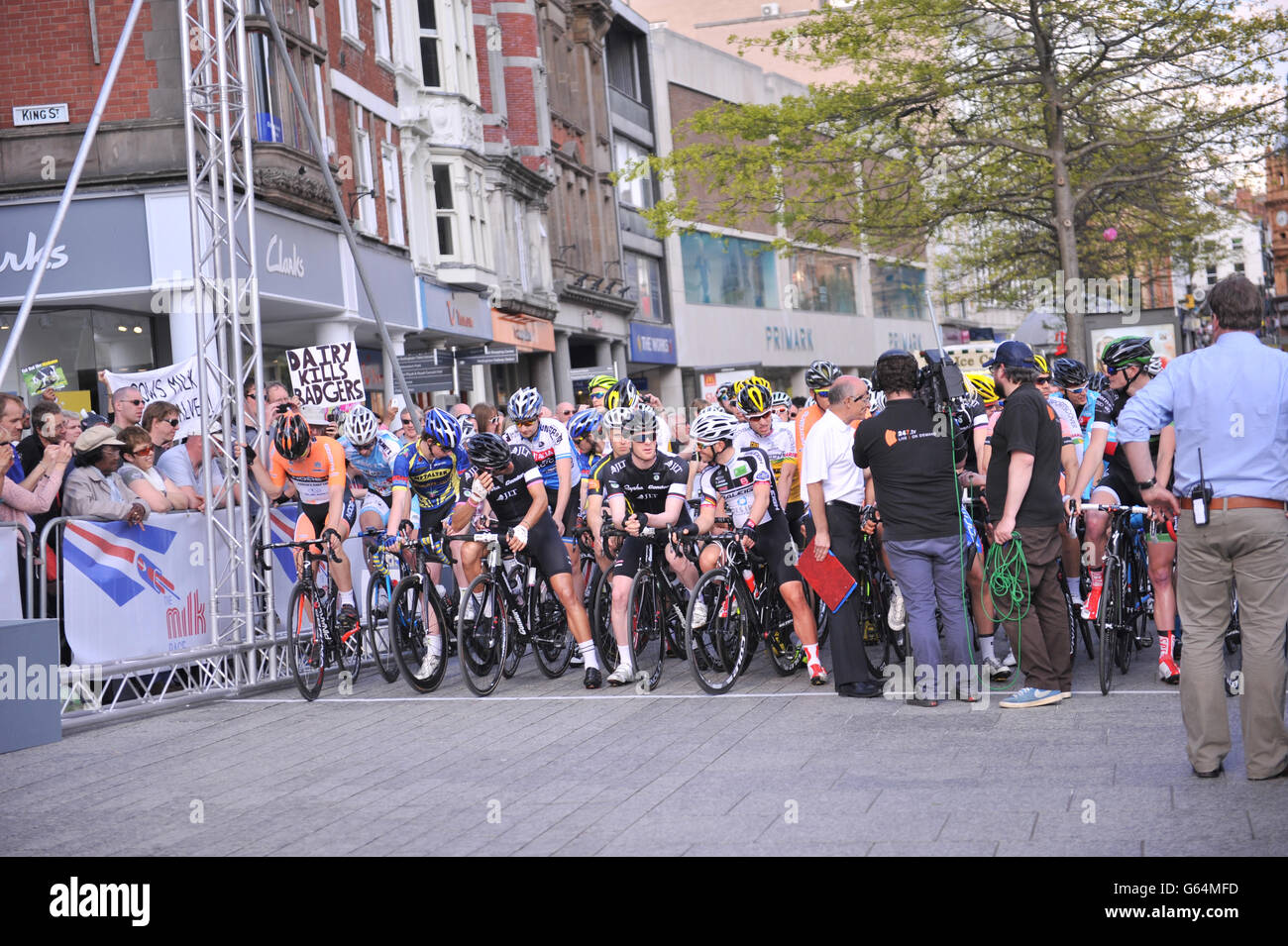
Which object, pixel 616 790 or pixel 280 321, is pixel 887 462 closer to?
pixel 616 790

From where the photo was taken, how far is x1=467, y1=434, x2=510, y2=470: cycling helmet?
11422mm

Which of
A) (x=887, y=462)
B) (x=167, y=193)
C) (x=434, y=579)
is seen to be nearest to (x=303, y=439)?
(x=434, y=579)

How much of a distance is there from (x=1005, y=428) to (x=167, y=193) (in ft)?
50.1

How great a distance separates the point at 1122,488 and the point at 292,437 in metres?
5.76

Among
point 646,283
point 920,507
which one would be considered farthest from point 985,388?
point 646,283

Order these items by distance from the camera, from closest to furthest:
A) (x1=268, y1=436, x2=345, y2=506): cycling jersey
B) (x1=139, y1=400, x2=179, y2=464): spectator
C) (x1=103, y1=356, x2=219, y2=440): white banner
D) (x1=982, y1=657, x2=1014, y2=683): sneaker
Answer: (x1=982, y1=657, x2=1014, y2=683): sneaker, (x1=268, y1=436, x2=345, y2=506): cycling jersey, (x1=139, y1=400, x2=179, y2=464): spectator, (x1=103, y1=356, x2=219, y2=440): white banner

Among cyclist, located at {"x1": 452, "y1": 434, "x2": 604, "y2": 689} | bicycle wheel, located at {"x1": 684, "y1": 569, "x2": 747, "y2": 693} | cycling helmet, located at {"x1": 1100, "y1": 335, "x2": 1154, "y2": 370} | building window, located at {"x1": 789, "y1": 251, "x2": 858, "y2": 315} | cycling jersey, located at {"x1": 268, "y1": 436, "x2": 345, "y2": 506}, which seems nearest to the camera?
bicycle wheel, located at {"x1": 684, "y1": 569, "x2": 747, "y2": 693}

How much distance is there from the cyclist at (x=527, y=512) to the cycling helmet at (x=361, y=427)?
5.66ft

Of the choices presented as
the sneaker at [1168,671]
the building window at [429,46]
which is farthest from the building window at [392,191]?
the sneaker at [1168,671]

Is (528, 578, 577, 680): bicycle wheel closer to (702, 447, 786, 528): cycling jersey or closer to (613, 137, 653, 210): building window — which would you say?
(702, 447, 786, 528): cycling jersey

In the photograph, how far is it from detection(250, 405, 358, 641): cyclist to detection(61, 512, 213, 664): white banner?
2.31 ft

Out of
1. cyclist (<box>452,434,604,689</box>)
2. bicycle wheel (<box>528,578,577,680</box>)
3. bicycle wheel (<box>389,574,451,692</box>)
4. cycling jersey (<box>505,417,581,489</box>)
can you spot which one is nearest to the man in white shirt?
cyclist (<box>452,434,604,689</box>)

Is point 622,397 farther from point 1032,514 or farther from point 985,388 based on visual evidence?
point 1032,514
